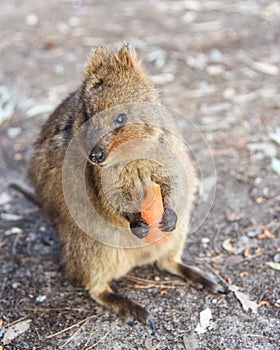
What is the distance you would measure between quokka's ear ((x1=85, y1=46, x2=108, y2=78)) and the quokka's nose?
1.91 ft

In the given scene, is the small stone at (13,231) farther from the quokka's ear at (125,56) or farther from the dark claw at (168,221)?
the quokka's ear at (125,56)

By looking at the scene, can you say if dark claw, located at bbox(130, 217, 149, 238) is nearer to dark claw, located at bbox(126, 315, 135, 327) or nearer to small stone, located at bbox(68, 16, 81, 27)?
dark claw, located at bbox(126, 315, 135, 327)

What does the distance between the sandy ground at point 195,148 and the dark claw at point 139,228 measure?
0.50 meters

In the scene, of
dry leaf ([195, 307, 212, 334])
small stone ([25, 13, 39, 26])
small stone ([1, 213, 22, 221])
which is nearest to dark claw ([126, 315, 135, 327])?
dry leaf ([195, 307, 212, 334])

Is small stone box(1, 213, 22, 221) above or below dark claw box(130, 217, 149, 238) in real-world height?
below

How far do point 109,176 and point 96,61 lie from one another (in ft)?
2.14

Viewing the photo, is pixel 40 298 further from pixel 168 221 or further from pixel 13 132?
pixel 13 132

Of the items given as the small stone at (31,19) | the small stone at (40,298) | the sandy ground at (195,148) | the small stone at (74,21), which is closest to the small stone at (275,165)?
the sandy ground at (195,148)

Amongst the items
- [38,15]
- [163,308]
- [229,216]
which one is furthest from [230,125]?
[38,15]

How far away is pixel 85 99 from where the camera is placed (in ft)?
9.41

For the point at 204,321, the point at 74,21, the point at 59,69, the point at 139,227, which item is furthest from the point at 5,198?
the point at 74,21

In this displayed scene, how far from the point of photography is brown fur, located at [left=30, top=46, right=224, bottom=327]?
2.85 metres

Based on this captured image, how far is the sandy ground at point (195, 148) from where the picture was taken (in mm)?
3031

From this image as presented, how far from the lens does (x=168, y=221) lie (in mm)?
2990
